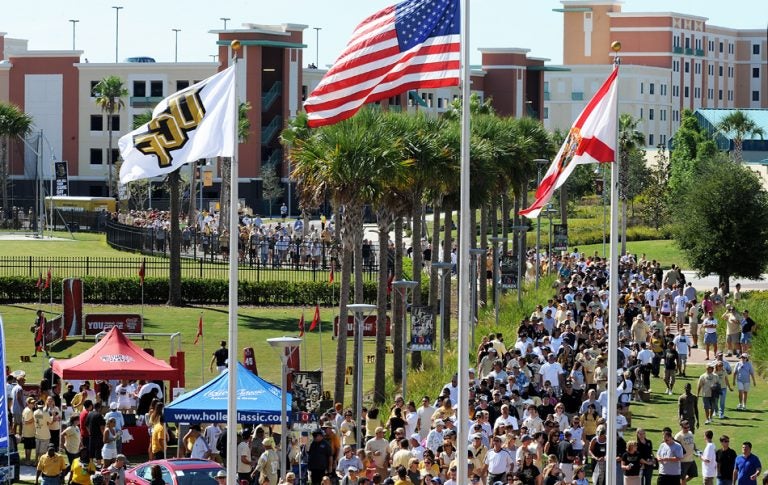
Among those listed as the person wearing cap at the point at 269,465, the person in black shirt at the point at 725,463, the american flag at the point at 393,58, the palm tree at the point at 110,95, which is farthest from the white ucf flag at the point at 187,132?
the palm tree at the point at 110,95

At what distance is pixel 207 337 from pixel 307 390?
75.9 feet

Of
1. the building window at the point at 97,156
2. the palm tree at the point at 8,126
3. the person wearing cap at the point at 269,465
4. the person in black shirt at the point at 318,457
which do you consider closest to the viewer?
the person wearing cap at the point at 269,465

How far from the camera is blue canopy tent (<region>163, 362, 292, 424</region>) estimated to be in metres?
23.0

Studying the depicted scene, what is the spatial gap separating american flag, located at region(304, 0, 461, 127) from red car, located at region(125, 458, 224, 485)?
5530mm

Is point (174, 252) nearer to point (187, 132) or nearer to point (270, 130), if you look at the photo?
point (187, 132)

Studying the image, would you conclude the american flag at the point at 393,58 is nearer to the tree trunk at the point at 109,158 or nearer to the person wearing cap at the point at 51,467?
the person wearing cap at the point at 51,467

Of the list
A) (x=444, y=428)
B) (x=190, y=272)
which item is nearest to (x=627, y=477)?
(x=444, y=428)

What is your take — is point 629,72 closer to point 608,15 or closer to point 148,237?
point 608,15

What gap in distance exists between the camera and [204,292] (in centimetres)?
5388

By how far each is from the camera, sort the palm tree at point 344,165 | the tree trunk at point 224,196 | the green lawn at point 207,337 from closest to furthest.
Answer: the palm tree at point 344,165 → the green lawn at point 207,337 → the tree trunk at point 224,196

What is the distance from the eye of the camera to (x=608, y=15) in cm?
14800

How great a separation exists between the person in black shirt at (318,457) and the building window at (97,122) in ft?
277

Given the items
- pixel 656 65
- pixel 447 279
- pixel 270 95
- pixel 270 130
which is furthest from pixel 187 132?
pixel 656 65

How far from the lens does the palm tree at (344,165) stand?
2947 centimetres
